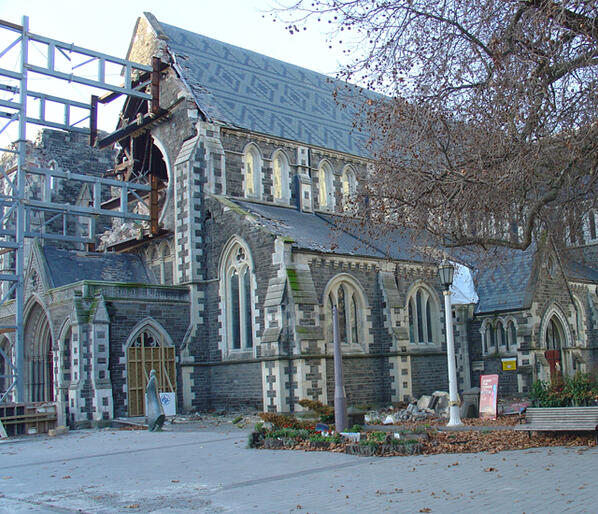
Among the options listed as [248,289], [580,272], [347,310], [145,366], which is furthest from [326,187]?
[580,272]

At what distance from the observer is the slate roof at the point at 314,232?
24.5m

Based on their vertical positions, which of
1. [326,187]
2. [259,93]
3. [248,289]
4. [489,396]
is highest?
[259,93]

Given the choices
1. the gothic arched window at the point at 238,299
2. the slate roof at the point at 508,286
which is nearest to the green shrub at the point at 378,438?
the gothic arched window at the point at 238,299

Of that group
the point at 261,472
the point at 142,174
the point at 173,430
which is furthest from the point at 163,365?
the point at 261,472

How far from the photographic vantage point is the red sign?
62.5ft

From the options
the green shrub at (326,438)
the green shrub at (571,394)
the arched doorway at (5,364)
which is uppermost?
the arched doorway at (5,364)

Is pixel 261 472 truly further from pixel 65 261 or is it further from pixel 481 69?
pixel 65 261

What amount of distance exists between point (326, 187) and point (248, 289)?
7767 millimetres

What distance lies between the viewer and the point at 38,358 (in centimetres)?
2631

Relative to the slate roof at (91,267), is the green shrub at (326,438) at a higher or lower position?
lower

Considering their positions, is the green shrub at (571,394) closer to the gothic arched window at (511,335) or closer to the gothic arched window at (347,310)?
the gothic arched window at (347,310)

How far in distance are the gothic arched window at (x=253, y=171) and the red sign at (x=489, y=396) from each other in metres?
12.3

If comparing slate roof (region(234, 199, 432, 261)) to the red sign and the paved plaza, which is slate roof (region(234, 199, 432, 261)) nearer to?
the red sign

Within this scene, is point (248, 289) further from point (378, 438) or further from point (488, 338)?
point (378, 438)
